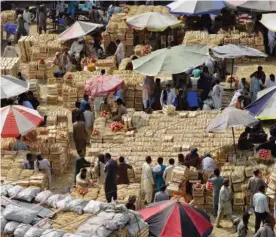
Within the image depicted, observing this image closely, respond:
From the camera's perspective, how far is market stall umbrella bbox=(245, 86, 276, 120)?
57.8 ft

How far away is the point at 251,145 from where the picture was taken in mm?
17938

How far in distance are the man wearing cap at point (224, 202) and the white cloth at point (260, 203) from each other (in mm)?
599

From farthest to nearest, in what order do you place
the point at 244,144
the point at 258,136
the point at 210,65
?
the point at 210,65 < the point at 258,136 < the point at 244,144

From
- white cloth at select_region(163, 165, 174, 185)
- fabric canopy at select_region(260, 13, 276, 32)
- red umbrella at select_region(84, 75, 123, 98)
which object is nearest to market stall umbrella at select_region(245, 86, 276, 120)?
white cloth at select_region(163, 165, 174, 185)

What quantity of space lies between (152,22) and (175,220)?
1208 centimetres

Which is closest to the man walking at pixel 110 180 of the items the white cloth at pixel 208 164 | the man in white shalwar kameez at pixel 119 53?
the white cloth at pixel 208 164

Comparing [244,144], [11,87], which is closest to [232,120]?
[244,144]

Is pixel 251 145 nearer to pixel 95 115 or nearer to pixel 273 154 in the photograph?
pixel 273 154

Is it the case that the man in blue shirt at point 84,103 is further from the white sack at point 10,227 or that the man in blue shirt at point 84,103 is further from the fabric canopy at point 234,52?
the white sack at point 10,227

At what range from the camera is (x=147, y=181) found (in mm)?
16641

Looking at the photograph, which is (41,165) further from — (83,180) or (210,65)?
(210,65)

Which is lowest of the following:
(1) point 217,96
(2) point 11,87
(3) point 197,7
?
(1) point 217,96

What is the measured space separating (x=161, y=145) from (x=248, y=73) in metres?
6.20

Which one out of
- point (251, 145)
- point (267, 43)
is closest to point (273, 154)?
point (251, 145)
